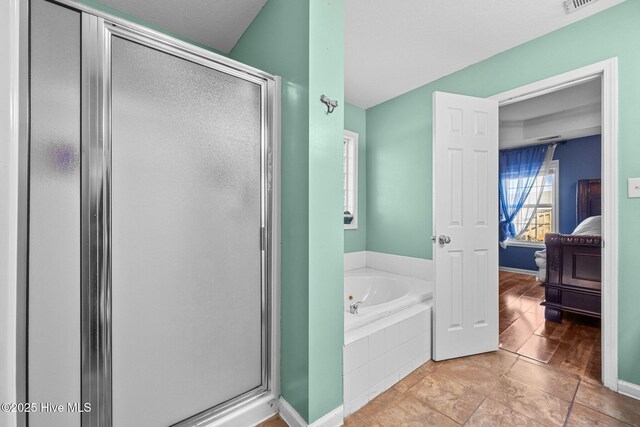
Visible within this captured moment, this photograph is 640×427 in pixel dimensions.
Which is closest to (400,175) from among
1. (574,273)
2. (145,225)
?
(574,273)

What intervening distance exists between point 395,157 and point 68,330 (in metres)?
2.87

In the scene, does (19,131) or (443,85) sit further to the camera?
(443,85)

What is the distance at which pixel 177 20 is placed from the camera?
183cm

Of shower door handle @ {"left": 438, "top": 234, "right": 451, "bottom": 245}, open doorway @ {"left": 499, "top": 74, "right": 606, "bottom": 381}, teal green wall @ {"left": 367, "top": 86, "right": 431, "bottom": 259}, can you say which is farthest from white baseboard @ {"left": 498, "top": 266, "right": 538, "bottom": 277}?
shower door handle @ {"left": 438, "top": 234, "right": 451, "bottom": 245}

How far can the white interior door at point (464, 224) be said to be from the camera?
6.57ft

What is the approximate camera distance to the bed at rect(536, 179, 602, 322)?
2.47 m

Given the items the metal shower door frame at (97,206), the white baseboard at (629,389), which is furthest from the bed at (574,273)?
the metal shower door frame at (97,206)

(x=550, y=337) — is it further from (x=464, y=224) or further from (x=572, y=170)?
(x=572, y=170)

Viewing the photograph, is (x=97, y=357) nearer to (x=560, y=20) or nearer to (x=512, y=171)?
(x=560, y=20)

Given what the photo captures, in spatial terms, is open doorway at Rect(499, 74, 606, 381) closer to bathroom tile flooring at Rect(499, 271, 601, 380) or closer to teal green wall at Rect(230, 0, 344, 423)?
bathroom tile flooring at Rect(499, 271, 601, 380)

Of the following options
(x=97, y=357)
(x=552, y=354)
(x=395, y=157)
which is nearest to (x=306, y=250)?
(x=97, y=357)

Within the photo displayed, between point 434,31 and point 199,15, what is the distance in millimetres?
1658

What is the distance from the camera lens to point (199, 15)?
1.77 meters

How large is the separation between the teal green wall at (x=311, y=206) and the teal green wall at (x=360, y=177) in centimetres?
165
